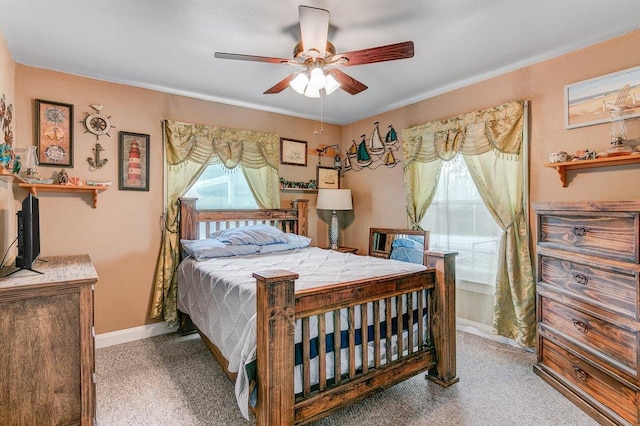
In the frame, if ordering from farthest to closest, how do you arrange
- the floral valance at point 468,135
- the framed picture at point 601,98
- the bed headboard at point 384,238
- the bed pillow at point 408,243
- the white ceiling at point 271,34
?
the bed headboard at point 384,238
the bed pillow at point 408,243
the floral valance at point 468,135
the framed picture at point 601,98
the white ceiling at point 271,34

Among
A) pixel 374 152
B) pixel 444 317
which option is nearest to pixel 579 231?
pixel 444 317

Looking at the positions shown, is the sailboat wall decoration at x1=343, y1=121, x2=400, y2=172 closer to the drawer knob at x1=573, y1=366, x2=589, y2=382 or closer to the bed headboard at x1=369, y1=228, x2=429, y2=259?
the bed headboard at x1=369, y1=228, x2=429, y2=259

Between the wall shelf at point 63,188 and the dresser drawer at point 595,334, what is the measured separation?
3.70 m

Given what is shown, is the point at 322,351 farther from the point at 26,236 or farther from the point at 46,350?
the point at 26,236

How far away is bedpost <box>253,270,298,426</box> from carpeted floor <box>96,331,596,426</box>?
0.49 m

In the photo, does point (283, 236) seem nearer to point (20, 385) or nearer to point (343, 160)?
point (343, 160)

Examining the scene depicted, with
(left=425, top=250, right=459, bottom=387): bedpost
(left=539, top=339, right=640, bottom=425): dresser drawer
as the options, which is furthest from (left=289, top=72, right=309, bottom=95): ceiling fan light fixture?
(left=539, top=339, right=640, bottom=425): dresser drawer

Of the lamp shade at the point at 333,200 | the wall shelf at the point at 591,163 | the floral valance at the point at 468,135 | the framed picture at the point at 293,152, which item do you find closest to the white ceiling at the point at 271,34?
the floral valance at the point at 468,135

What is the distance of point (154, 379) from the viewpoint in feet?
7.99

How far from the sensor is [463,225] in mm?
3338

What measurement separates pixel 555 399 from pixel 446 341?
29.3 inches

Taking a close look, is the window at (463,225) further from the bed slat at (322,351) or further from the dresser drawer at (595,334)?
the bed slat at (322,351)

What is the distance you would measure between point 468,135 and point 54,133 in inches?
148

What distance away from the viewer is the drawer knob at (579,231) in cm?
206
